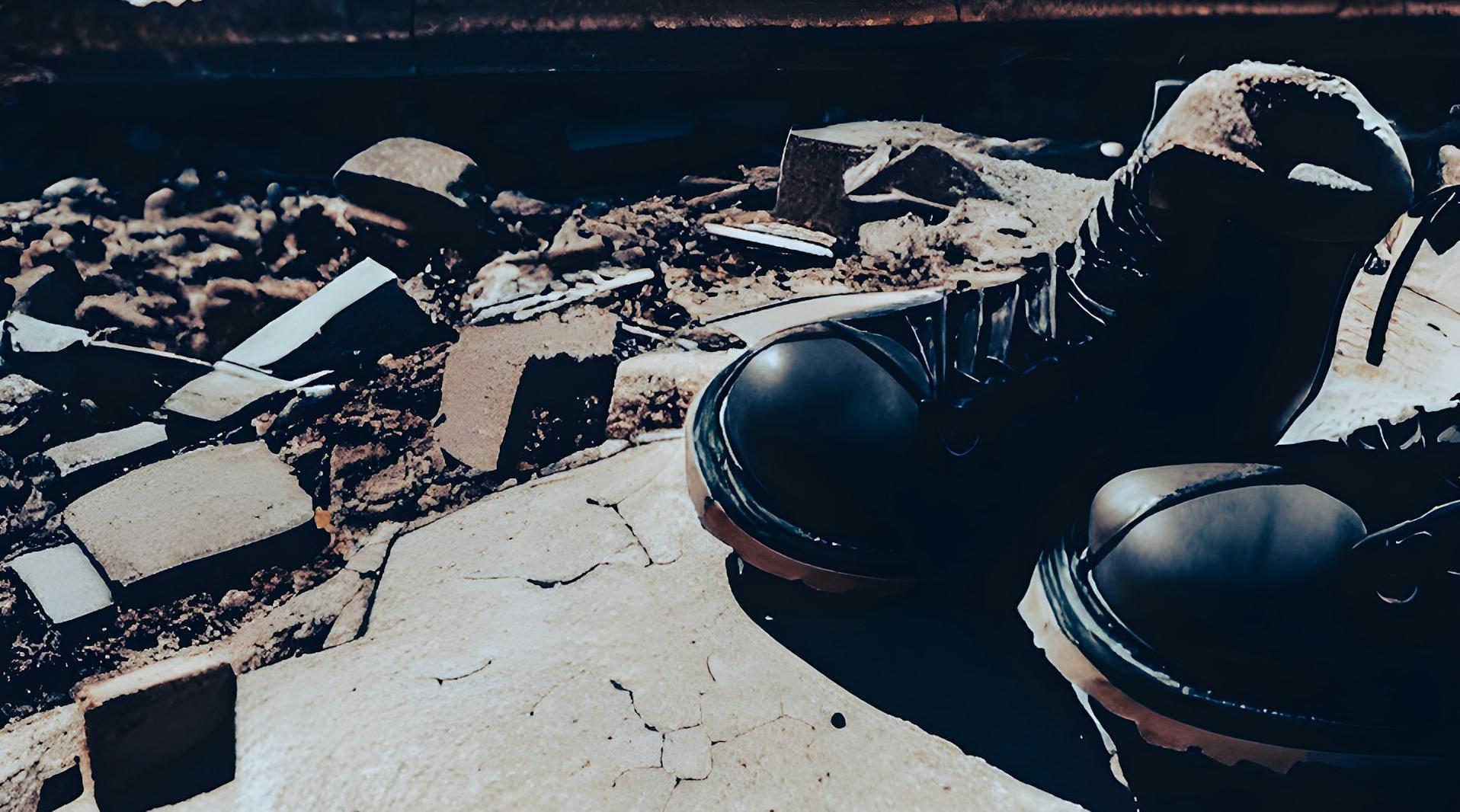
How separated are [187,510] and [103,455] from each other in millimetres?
394

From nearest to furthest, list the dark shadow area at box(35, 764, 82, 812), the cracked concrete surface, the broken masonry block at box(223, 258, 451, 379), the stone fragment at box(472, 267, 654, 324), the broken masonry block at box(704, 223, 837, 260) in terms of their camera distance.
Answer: the cracked concrete surface, the dark shadow area at box(35, 764, 82, 812), the broken masonry block at box(223, 258, 451, 379), the stone fragment at box(472, 267, 654, 324), the broken masonry block at box(704, 223, 837, 260)

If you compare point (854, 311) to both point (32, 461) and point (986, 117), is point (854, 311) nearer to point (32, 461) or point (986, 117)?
point (986, 117)

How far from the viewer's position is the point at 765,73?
390 cm

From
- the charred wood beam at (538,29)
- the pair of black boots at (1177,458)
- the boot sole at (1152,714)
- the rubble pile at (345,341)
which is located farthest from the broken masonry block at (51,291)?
the boot sole at (1152,714)

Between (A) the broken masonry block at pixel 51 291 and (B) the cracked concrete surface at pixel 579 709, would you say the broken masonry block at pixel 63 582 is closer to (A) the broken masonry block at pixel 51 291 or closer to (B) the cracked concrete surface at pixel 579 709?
(B) the cracked concrete surface at pixel 579 709

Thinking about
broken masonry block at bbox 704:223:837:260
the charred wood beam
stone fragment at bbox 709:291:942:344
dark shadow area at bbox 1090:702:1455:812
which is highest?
the charred wood beam

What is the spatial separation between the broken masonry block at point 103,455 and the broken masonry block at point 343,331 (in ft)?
1.10

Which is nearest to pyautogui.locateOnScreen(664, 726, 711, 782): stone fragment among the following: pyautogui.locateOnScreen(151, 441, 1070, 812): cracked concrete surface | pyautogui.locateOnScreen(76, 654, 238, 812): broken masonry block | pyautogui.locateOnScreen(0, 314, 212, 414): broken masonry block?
pyautogui.locateOnScreen(151, 441, 1070, 812): cracked concrete surface

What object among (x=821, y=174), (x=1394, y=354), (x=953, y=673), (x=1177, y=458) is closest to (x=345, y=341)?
(x=821, y=174)

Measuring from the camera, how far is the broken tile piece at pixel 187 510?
2307 millimetres

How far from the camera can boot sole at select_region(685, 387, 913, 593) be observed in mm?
1708

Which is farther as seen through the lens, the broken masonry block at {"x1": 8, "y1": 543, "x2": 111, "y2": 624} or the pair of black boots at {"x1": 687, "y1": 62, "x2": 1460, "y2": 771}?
the broken masonry block at {"x1": 8, "y1": 543, "x2": 111, "y2": 624}

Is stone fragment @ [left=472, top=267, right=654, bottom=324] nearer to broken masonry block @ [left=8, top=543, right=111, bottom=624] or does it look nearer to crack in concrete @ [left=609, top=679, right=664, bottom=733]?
broken masonry block @ [left=8, top=543, right=111, bottom=624]

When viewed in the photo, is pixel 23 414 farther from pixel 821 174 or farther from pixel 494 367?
pixel 821 174
